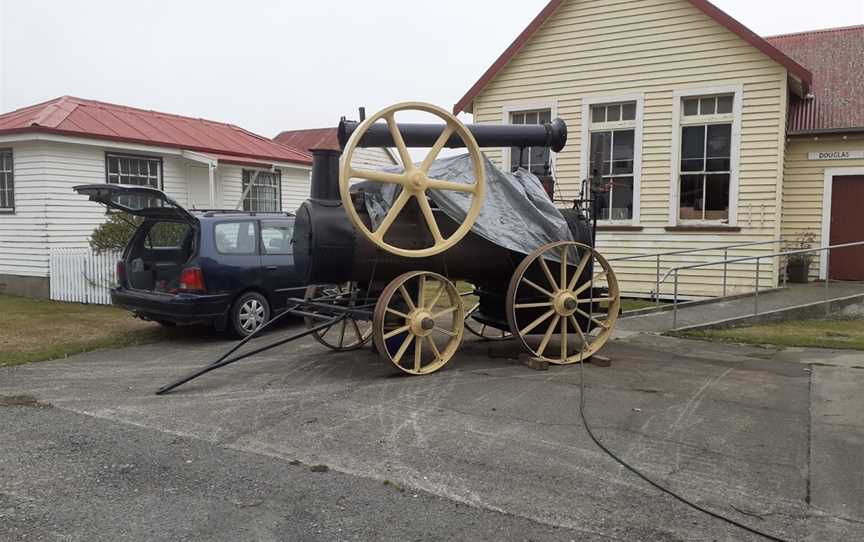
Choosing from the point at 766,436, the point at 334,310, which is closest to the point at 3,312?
the point at 334,310

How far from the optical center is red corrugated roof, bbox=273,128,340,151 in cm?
3056

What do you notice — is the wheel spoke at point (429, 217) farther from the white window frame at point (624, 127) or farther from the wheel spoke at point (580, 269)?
the white window frame at point (624, 127)

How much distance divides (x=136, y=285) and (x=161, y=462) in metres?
5.07

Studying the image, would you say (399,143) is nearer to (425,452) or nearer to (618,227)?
(425,452)

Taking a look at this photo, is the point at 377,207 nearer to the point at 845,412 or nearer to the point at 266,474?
the point at 266,474

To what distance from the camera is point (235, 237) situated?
9.07 m

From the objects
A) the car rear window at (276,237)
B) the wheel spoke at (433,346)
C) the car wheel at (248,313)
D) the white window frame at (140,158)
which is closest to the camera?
the wheel spoke at (433,346)

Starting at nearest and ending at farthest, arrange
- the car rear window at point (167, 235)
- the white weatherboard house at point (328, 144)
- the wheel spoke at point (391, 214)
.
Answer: the wheel spoke at point (391, 214), the car rear window at point (167, 235), the white weatherboard house at point (328, 144)

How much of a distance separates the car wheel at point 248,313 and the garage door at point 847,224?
10.6 meters

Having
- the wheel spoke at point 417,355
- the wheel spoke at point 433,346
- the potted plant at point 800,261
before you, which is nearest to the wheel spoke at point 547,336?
the wheel spoke at point 433,346

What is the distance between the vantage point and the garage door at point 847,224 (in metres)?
13.2

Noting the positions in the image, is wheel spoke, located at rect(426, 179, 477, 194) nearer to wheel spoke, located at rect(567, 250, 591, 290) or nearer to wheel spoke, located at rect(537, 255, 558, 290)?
wheel spoke, located at rect(537, 255, 558, 290)

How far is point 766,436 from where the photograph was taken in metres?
5.04

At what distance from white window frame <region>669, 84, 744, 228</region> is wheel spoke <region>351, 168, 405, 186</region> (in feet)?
25.8
